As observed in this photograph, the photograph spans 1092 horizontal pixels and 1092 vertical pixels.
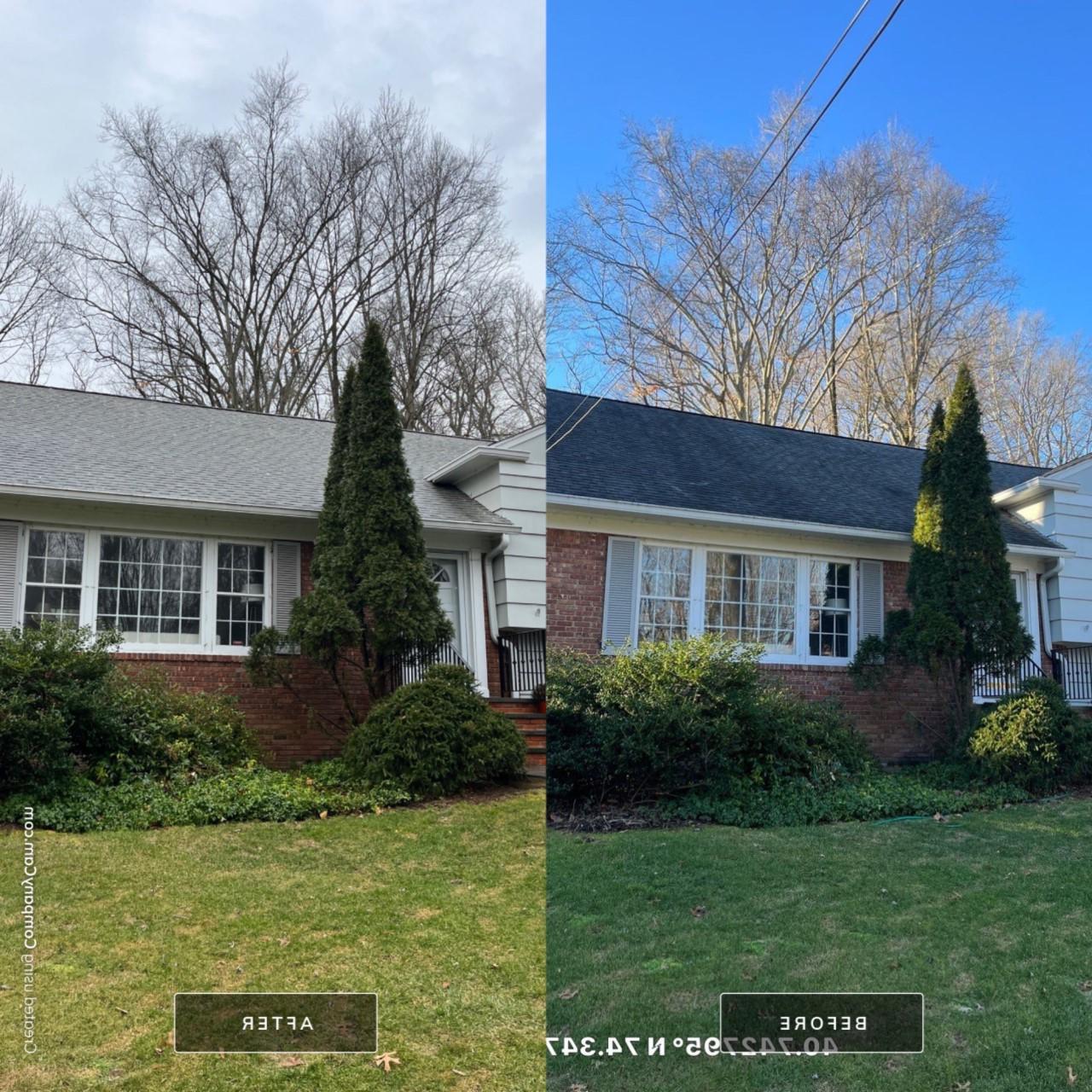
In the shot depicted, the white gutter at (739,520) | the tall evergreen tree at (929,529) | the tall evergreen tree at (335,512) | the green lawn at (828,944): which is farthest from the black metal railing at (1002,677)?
the tall evergreen tree at (335,512)

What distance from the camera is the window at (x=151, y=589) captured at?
28.6 ft

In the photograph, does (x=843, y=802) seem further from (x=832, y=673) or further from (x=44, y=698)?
(x=44, y=698)

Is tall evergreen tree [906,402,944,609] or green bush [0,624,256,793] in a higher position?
tall evergreen tree [906,402,944,609]

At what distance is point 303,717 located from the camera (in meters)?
9.16

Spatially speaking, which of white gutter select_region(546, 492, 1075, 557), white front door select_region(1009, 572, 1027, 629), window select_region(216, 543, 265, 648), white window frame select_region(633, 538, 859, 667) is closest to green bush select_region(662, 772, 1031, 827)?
white window frame select_region(633, 538, 859, 667)

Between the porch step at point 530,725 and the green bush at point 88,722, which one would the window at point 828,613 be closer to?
the porch step at point 530,725

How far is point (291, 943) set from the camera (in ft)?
14.3

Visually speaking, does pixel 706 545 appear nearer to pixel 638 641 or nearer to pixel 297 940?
pixel 638 641

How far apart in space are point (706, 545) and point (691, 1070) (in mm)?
2812

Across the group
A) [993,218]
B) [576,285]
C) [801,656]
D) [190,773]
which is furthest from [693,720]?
[190,773]

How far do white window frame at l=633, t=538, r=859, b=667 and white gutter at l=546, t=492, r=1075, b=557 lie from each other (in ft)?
0.45

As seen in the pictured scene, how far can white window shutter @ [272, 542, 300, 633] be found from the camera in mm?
9297

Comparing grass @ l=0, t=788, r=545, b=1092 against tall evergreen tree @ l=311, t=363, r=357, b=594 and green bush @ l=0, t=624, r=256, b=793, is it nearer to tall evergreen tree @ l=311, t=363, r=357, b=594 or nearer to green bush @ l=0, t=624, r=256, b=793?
green bush @ l=0, t=624, r=256, b=793

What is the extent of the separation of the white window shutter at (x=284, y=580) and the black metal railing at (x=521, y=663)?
2.03 metres
